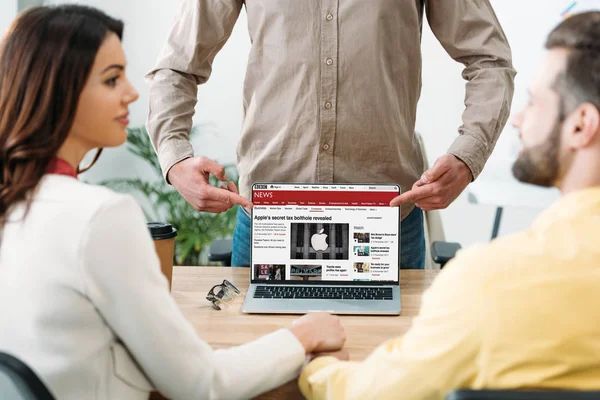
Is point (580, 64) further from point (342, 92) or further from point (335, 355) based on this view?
point (342, 92)

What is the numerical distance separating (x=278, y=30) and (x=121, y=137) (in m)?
0.83

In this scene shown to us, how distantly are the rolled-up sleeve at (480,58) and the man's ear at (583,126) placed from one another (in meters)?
0.86

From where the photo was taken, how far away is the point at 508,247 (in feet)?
3.06

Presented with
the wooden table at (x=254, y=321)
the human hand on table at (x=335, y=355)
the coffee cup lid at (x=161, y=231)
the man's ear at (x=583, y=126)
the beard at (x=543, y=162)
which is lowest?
the human hand on table at (x=335, y=355)

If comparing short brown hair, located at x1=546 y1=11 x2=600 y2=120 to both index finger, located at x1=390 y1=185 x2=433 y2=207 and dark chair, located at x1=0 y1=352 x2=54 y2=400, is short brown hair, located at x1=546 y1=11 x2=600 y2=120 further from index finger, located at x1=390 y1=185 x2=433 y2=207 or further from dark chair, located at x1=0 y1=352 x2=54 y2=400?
dark chair, located at x1=0 y1=352 x2=54 y2=400

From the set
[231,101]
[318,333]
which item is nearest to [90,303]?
[318,333]

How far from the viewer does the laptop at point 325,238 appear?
171 centimetres

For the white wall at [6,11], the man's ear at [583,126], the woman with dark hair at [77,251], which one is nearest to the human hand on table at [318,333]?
the woman with dark hair at [77,251]

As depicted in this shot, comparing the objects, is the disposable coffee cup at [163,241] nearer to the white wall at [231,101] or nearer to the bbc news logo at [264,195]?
the bbc news logo at [264,195]

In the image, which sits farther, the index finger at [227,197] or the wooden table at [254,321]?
the index finger at [227,197]

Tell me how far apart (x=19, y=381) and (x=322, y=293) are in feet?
2.87

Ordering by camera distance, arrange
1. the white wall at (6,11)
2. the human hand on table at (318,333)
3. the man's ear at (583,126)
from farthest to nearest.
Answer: the white wall at (6,11) < the human hand on table at (318,333) < the man's ear at (583,126)

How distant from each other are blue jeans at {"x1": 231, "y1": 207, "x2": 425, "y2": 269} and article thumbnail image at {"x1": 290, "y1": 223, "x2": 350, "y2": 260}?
0.96 ft

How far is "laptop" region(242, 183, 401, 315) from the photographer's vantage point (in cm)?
171
